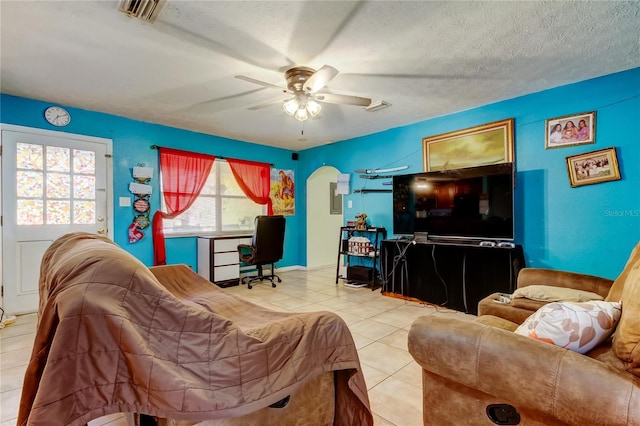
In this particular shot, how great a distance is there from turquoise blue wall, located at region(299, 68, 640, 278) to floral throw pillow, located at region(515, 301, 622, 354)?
7.55 feet

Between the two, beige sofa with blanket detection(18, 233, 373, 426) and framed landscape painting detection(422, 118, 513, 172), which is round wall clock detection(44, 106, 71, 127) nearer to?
beige sofa with blanket detection(18, 233, 373, 426)

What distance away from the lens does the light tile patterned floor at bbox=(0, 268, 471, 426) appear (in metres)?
1.77

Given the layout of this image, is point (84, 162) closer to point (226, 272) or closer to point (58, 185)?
point (58, 185)

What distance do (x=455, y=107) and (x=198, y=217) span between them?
4257 mm

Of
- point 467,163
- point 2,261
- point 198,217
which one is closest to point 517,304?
point 467,163

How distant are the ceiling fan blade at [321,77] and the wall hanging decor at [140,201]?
10.1 ft

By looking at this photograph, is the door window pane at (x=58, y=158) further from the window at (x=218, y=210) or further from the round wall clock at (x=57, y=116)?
the window at (x=218, y=210)

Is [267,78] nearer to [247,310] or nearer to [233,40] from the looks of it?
[233,40]

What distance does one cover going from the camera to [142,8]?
6.23 ft

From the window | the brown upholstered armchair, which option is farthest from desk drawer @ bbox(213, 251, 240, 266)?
the brown upholstered armchair

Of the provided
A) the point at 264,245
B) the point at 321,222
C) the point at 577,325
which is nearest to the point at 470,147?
the point at 577,325

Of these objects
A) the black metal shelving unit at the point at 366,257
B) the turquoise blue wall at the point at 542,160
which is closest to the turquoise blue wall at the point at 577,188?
the turquoise blue wall at the point at 542,160

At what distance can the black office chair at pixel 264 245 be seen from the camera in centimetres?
465

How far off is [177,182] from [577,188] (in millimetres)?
5183
